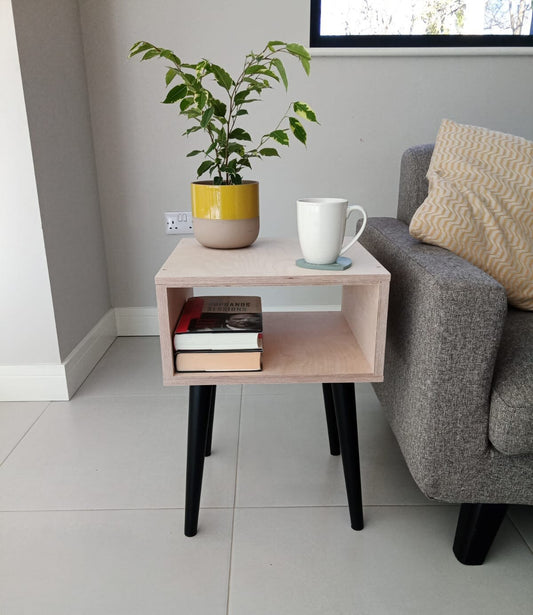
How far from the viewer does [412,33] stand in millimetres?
1758

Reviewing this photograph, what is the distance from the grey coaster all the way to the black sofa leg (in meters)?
0.50

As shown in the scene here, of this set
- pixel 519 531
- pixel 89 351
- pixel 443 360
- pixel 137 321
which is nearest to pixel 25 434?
pixel 89 351

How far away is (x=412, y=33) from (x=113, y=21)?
104 cm

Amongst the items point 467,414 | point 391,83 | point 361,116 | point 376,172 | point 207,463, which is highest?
point 391,83

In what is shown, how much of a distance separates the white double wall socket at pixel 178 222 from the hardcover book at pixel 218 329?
3.13 feet

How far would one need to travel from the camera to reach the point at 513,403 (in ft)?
2.61

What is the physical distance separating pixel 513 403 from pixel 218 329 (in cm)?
50

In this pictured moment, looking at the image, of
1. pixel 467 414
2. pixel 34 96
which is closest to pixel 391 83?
pixel 34 96

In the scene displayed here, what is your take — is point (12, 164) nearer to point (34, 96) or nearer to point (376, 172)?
point (34, 96)

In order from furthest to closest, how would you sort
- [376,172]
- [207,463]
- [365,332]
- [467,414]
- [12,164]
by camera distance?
[376,172]
[12,164]
[207,463]
[365,332]
[467,414]

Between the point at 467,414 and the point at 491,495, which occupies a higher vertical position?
the point at 467,414

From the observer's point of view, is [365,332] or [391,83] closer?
[365,332]

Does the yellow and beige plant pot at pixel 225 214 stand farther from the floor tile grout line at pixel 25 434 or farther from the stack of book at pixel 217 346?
the floor tile grout line at pixel 25 434

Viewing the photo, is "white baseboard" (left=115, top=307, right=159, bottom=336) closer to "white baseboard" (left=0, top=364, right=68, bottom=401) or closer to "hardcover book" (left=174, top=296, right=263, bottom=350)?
"white baseboard" (left=0, top=364, right=68, bottom=401)
